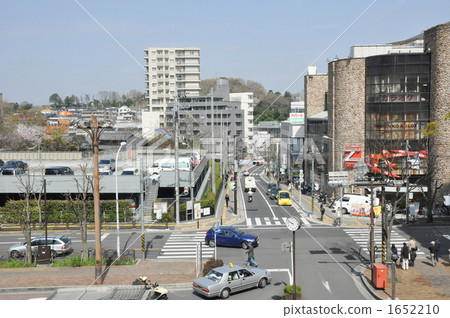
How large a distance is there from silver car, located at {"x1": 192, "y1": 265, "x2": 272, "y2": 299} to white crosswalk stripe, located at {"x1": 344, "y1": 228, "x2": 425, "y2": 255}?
9940mm

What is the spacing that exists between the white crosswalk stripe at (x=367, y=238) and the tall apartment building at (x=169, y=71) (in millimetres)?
85201

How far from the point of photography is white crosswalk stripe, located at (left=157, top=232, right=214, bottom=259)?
1040 inches

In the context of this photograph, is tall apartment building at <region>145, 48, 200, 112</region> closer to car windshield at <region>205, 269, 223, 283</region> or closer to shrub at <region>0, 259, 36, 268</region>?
shrub at <region>0, 259, 36, 268</region>

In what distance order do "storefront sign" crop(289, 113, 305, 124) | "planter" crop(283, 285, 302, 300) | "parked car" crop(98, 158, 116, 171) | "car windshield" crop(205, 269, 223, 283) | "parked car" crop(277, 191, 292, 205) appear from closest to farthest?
"planter" crop(283, 285, 302, 300) < "car windshield" crop(205, 269, 223, 283) < "parked car" crop(277, 191, 292, 205) < "parked car" crop(98, 158, 116, 171) < "storefront sign" crop(289, 113, 305, 124)

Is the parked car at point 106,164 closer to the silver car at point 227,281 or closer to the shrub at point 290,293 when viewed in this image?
the silver car at point 227,281

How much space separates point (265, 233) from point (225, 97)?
8643 cm

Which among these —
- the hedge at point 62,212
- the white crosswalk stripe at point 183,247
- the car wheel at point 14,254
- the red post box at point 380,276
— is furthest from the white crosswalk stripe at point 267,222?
the car wheel at point 14,254

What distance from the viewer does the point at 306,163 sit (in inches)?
2394

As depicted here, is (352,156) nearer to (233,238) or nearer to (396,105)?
(396,105)

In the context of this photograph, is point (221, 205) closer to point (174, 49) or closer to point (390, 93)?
point (390, 93)

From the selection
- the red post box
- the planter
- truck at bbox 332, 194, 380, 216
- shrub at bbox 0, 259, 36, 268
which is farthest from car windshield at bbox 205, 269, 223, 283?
truck at bbox 332, 194, 380, 216

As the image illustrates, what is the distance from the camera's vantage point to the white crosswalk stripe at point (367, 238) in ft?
90.6

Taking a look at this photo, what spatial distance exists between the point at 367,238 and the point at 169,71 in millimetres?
91645

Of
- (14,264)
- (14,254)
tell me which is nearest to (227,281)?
(14,264)
